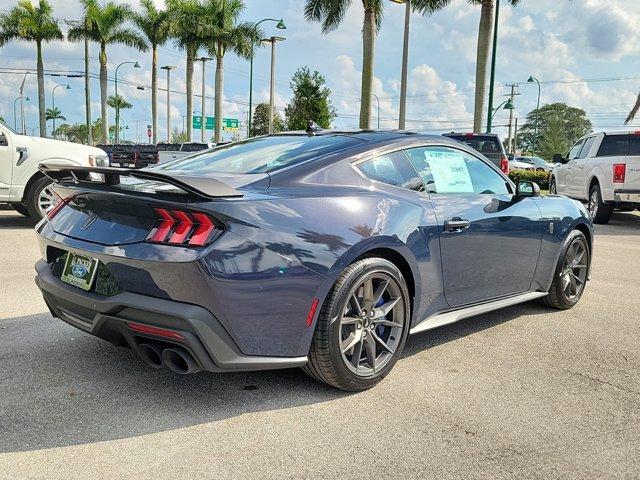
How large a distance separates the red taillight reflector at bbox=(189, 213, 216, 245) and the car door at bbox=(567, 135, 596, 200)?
38.7ft

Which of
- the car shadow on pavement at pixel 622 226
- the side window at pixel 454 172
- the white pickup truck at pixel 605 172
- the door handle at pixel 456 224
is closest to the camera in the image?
the door handle at pixel 456 224

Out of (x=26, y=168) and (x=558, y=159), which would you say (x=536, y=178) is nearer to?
Answer: (x=558, y=159)

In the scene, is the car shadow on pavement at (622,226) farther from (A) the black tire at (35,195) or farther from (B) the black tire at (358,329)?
(A) the black tire at (35,195)

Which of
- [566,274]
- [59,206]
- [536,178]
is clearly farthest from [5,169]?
[536,178]

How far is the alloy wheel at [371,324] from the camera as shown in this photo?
10.8ft

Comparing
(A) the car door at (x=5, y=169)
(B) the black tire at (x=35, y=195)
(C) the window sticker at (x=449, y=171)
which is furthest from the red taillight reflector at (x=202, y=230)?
(A) the car door at (x=5, y=169)

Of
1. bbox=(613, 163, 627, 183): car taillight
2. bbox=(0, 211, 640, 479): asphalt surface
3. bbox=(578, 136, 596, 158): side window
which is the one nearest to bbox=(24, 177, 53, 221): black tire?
bbox=(0, 211, 640, 479): asphalt surface

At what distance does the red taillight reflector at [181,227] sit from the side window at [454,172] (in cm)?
164

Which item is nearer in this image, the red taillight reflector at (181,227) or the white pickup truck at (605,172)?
the red taillight reflector at (181,227)

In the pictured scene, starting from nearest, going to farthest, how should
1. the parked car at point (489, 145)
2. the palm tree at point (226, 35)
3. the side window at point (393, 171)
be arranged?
the side window at point (393, 171) → the parked car at point (489, 145) → the palm tree at point (226, 35)

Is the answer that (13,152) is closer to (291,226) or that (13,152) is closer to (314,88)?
(291,226)

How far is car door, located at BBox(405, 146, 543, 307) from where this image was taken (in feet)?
12.6

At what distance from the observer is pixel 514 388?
11.4 feet

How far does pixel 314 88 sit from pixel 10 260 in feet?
92.6
